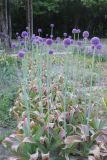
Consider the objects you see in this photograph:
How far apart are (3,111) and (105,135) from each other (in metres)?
2.05

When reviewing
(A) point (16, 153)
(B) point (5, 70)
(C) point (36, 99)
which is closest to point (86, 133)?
(A) point (16, 153)

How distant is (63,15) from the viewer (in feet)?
82.7

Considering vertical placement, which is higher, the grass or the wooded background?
the wooded background

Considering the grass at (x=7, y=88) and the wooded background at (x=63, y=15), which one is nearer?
the grass at (x=7, y=88)

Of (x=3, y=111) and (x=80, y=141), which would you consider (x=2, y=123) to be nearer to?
(x=3, y=111)

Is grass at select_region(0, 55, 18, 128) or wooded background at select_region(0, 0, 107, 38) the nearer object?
grass at select_region(0, 55, 18, 128)

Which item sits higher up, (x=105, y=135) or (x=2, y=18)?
(x=2, y=18)

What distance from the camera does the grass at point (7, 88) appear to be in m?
4.99

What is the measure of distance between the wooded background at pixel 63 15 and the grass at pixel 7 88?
1403cm

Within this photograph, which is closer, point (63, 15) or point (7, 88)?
point (7, 88)

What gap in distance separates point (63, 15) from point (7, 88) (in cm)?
1940

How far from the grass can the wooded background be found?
14031mm

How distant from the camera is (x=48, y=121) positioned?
3656 mm

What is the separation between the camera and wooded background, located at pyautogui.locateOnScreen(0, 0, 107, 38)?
22.9m
